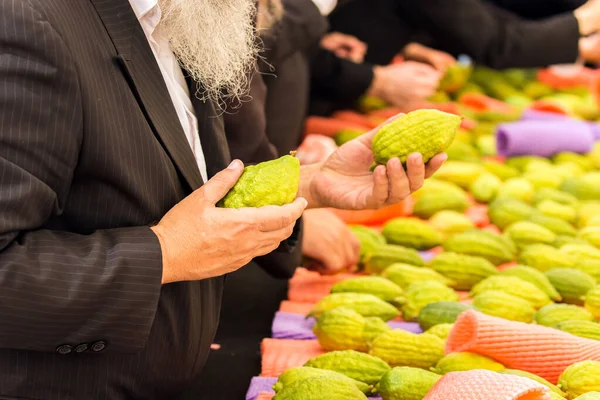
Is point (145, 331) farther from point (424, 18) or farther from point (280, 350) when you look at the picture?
point (424, 18)

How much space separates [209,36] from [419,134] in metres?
0.61

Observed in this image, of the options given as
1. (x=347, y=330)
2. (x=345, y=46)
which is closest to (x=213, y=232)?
(x=347, y=330)

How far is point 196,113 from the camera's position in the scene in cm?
236

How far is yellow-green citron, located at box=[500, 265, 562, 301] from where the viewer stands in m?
2.82

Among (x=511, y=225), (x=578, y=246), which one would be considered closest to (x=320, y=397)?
(x=578, y=246)

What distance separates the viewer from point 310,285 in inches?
125

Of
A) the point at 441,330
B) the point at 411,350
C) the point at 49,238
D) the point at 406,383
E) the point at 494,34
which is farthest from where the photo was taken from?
the point at 494,34

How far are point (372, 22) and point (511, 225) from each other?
263 cm

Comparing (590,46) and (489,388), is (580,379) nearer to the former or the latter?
(489,388)

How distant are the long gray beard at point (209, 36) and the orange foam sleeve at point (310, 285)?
0.99m

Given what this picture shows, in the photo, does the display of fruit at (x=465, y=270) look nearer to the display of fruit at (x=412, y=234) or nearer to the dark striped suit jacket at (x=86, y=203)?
the display of fruit at (x=412, y=234)

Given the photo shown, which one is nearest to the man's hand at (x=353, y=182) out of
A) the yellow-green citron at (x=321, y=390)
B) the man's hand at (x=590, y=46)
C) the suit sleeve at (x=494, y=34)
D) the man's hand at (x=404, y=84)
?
the yellow-green citron at (x=321, y=390)

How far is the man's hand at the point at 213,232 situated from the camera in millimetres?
1832

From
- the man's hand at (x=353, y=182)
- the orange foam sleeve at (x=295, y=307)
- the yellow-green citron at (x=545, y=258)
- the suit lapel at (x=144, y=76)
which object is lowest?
the orange foam sleeve at (x=295, y=307)
